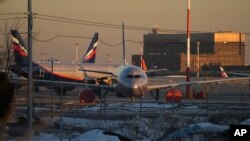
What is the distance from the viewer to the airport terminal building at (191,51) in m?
167

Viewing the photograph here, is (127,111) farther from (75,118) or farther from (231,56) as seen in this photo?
(231,56)

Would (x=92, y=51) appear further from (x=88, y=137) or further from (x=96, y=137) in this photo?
(x=96, y=137)

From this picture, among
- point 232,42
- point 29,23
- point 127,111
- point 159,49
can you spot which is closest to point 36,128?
point 29,23

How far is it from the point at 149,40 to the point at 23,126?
479ft

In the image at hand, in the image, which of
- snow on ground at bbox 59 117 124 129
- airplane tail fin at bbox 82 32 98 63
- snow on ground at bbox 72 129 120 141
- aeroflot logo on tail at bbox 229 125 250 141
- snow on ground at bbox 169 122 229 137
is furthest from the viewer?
A: airplane tail fin at bbox 82 32 98 63

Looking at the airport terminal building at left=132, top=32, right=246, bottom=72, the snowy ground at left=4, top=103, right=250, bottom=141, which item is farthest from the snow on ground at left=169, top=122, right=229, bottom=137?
the airport terminal building at left=132, top=32, right=246, bottom=72

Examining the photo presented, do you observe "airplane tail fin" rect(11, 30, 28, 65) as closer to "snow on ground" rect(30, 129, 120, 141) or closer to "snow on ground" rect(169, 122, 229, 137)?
"snow on ground" rect(30, 129, 120, 141)

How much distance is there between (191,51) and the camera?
16800 cm

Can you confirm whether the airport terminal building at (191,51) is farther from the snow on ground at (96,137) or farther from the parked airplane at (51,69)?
the snow on ground at (96,137)

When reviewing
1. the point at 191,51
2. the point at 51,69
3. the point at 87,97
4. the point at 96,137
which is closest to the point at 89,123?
the point at 96,137

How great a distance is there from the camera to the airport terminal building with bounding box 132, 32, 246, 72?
166875 millimetres

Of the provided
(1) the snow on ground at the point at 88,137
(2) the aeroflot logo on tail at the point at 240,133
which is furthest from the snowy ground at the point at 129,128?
(2) the aeroflot logo on tail at the point at 240,133

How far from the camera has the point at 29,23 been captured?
95.1 feet

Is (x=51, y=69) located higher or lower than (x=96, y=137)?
higher
